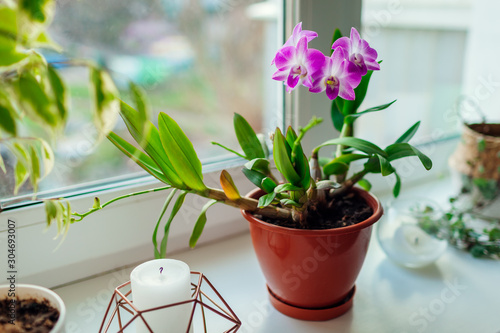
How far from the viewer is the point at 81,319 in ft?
2.28

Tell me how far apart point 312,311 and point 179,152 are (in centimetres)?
33

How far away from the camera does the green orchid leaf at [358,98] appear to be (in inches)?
27.5

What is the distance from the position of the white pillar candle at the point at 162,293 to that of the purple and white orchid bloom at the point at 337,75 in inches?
12.2

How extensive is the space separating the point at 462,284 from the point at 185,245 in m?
0.53

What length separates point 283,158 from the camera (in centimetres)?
60

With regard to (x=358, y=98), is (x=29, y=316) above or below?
below

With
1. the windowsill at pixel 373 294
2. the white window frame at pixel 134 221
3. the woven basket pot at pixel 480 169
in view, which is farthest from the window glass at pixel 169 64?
the woven basket pot at pixel 480 169

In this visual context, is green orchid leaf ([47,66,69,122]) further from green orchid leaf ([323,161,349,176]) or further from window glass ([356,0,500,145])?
window glass ([356,0,500,145])

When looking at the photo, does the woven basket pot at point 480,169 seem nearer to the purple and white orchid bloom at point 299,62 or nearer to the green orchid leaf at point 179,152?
the purple and white orchid bloom at point 299,62

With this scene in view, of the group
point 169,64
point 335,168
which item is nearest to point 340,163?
point 335,168

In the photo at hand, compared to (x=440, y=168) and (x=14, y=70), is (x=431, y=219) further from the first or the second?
Result: (x=14, y=70)

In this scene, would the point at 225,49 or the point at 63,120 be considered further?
the point at 225,49

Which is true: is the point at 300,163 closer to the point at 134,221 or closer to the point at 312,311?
the point at 312,311

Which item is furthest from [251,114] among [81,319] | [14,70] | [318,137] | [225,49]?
[14,70]
